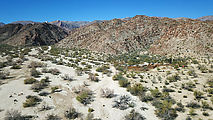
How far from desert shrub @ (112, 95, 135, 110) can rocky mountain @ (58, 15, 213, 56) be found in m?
25.7

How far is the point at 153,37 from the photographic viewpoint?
1981 inches

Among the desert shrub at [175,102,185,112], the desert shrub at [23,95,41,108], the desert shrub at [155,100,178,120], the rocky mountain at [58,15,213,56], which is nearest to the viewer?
the desert shrub at [155,100,178,120]

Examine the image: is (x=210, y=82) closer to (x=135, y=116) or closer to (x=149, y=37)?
(x=135, y=116)

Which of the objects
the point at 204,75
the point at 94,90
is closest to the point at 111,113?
the point at 94,90

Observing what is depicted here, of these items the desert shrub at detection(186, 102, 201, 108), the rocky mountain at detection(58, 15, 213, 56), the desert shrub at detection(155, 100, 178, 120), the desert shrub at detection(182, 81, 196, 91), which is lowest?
the desert shrub at detection(155, 100, 178, 120)

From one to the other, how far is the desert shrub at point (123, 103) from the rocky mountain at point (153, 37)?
84.5 feet

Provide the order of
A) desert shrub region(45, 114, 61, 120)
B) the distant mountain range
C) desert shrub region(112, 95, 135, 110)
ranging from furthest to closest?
1. the distant mountain range
2. desert shrub region(112, 95, 135, 110)
3. desert shrub region(45, 114, 61, 120)

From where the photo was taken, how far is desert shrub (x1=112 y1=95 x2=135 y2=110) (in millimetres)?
11283

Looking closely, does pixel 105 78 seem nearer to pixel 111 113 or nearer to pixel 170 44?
pixel 111 113

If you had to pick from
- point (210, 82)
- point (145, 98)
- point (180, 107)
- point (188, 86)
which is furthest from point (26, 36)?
point (210, 82)

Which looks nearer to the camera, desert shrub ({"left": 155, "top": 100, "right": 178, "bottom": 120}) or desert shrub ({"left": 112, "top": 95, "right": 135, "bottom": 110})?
desert shrub ({"left": 155, "top": 100, "right": 178, "bottom": 120})

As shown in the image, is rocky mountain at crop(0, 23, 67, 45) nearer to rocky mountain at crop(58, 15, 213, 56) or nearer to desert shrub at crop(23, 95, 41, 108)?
rocky mountain at crop(58, 15, 213, 56)

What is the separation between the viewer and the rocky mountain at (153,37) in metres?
32.1

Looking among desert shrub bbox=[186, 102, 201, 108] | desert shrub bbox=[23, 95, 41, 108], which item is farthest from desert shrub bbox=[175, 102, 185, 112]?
desert shrub bbox=[23, 95, 41, 108]
